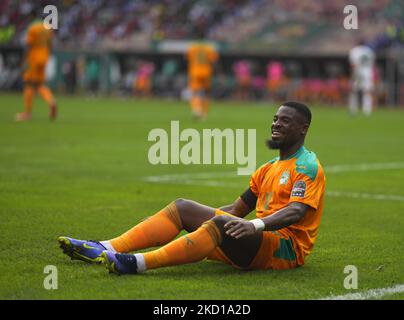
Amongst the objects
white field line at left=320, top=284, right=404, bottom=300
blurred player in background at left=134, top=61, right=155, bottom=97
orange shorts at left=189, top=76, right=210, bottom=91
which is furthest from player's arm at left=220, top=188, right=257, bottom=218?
blurred player in background at left=134, top=61, right=155, bottom=97

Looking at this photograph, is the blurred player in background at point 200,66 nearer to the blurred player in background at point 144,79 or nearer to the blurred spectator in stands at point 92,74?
the blurred player in background at point 144,79

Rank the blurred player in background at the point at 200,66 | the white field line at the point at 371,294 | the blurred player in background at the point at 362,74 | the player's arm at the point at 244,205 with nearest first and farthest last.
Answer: the white field line at the point at 371,294 → the player's arm at the point at 244,205 → the blurred player in background at the point at 200,66 → the blurred player in background at the point at 362,74

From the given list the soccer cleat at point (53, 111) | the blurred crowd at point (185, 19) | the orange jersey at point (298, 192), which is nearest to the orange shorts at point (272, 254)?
the orange jersey at point (298, 192)

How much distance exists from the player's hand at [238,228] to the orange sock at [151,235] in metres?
0.71

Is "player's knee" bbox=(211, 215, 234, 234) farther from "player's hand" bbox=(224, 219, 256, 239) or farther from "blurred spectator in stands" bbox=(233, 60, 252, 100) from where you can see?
"blurred spectator in stands" bbox=(233, 60, 252, 100)

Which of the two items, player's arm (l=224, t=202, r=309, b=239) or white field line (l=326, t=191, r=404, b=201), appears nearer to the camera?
player's arm (l=224, t=202, r=309, b=239)

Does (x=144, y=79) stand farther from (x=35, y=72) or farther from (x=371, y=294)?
(x=371, y=294)

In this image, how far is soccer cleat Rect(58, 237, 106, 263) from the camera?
6680 mm

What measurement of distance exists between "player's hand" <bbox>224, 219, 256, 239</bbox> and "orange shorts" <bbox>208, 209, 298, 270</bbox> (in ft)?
0.90

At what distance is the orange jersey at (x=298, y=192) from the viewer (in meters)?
6.49

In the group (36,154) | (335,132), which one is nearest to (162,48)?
(335,132)

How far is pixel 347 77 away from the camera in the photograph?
41750mm

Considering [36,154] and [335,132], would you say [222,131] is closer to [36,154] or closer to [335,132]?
[335,132]

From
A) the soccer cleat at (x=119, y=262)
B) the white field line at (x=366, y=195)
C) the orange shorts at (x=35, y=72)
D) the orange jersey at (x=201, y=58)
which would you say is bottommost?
the soccer cleat at (x=119, y=262)
